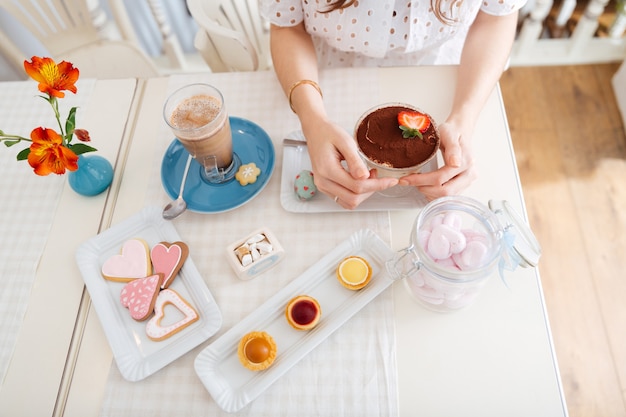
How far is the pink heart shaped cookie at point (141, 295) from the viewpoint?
2.79 feet

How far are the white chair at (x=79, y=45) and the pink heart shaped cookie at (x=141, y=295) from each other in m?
1.10

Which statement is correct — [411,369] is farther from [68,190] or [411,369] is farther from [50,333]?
[68,190]

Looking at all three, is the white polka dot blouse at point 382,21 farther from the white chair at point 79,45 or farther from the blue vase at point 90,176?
the white chair at point 79,45

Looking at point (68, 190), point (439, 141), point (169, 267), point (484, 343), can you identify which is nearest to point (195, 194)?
point (169, 267)

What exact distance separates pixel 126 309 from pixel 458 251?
0.65 metres

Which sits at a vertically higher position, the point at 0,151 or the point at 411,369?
the point at 0,151

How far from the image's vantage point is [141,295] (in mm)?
864

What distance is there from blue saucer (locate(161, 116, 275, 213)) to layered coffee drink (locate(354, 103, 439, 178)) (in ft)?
0.82

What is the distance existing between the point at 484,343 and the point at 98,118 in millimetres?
1050

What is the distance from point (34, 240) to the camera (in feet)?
3.21

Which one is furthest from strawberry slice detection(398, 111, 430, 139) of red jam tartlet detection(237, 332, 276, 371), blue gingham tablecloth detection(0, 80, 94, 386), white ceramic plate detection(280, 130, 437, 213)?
blue gingham tablecloth detection(0, 80, 94, 386)

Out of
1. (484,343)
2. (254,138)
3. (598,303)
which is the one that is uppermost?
(254,138)

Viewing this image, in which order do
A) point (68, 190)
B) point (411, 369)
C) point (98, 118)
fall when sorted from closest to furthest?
point (411, 369)
point (68, 190)
point (98, 118)

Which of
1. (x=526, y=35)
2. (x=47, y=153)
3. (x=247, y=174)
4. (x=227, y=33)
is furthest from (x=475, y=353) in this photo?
(x=526, y=35)
